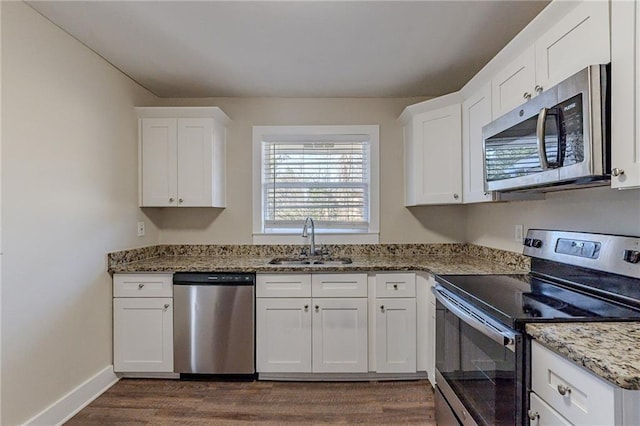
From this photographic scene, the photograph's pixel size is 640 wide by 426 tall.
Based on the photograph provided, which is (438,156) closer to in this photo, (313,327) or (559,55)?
(559,55)

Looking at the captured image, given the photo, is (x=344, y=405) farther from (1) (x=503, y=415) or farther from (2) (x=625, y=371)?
(2) (x=625, y=371)

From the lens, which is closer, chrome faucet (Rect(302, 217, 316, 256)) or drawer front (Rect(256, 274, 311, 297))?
drawer front (Rect(256, 274, 311, 297))

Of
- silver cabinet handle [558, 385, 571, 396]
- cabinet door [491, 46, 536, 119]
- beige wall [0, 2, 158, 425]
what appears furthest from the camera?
beige wall [0, 2, 158, 425]

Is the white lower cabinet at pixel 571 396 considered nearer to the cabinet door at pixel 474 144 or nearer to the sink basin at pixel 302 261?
the cabinet door at pixel 474 144

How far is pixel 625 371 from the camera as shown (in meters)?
→ 0.84

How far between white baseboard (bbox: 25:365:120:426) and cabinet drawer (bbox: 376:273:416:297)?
203 cm

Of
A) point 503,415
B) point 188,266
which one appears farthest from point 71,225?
point 503,415

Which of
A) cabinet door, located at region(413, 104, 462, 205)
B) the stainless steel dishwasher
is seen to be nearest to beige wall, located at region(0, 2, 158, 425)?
the stainless steel dishwasher

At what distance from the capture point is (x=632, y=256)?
1.36m

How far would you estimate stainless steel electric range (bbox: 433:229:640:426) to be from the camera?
4.09 feet

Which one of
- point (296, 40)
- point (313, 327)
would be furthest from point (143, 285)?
point (296, 40)

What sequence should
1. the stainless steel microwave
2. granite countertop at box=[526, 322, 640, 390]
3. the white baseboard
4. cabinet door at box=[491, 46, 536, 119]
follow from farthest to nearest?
the white baseboard
cabinet door at box=[491, 46, 536, 119]
the stainless steel microwave
granite countertop at box=[526, 322, 640, 390]

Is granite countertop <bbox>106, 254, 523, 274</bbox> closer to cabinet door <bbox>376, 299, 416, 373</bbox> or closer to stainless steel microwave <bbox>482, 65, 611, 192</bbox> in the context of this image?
cabinet door <bbox>376, 299, 416, 373</bbox>

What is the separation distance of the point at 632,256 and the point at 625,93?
2.09ft
